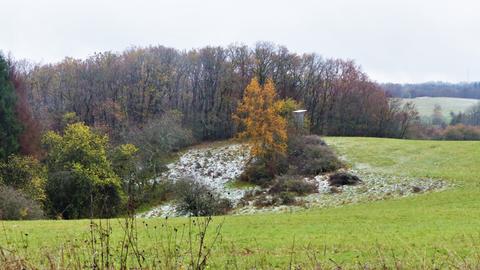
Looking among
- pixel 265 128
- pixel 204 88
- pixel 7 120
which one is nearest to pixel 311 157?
pixel 265 128

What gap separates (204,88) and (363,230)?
48.6 metres

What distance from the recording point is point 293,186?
124 feet

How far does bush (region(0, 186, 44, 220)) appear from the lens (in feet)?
82.1

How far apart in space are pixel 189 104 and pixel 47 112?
1825cm

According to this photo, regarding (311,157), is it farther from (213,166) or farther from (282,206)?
(213,166)

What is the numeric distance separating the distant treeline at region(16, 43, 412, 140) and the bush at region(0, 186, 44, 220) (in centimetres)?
3148

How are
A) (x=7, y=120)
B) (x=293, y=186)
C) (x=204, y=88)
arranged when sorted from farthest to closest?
(x=204, y=88) → (x=293, y=186) → (x=7, y=120)

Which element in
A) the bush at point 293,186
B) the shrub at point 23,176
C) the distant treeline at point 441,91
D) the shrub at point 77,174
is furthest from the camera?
the distant treeline at point 441,91

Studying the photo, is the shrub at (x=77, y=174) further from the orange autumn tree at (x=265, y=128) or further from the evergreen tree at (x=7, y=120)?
the orange autumn tree at (x=265, y=128)

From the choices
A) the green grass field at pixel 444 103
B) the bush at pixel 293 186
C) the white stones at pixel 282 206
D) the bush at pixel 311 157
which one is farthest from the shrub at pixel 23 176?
the green grass field at pixel 444 103

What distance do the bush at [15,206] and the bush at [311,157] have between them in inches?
908

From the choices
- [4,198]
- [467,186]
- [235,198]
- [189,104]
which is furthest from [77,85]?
[467,186]

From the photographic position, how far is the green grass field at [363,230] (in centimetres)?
1024

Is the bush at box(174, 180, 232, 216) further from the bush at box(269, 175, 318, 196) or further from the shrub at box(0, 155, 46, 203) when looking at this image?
the shrub at box(0, 155, 46, 203)
